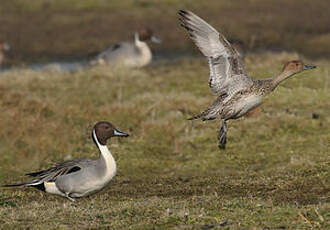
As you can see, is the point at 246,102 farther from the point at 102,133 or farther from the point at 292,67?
the point at 102,133

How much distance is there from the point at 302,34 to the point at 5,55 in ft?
37.9

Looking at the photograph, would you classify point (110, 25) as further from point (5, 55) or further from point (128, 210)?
point (128, 210)

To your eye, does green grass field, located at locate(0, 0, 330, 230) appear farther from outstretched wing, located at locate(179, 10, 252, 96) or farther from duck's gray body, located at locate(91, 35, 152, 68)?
outstretched wing, located at locate(179, 10, 252, 96)

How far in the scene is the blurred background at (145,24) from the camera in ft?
84.7

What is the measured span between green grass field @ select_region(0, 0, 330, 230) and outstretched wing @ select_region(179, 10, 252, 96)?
1468 millimetres

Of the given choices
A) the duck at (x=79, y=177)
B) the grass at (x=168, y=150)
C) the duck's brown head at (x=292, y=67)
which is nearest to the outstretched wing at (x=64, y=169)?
the duck at (x=79, y=177)

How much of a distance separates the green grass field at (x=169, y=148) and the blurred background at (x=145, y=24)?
1.63 metres

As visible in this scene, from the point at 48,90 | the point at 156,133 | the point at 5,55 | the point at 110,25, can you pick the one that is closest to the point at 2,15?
the point at 110,25

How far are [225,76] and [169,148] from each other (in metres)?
4.42

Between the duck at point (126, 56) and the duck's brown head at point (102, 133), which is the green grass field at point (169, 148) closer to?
the duck at point (126, 56)

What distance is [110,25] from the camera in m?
30.0

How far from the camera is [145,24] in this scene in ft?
98.5

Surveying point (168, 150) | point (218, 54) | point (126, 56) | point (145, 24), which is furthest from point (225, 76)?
point (145, 24)

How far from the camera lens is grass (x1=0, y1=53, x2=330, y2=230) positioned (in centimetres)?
718
